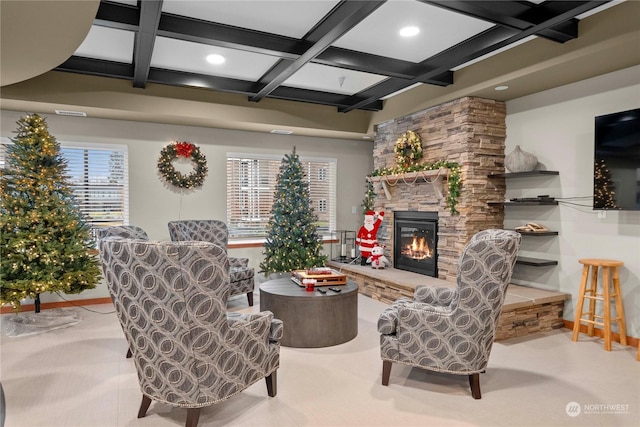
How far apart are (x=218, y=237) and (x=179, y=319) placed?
3335 millimetres

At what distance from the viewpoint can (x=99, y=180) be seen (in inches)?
216

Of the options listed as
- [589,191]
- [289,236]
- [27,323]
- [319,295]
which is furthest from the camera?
[289,236]

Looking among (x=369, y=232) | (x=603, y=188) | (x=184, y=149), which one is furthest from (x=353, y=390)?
(x=184, y=149)

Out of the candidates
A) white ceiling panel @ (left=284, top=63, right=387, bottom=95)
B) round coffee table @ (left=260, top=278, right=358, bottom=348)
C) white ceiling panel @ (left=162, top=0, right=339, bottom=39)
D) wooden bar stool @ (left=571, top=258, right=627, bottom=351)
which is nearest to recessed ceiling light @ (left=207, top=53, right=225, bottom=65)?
white ceiling panel @ (left=162, top=0, right=339, bottom=39)

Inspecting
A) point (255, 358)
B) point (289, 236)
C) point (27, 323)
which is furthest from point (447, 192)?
point (27, 323)

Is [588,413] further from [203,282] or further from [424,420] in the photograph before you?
[203,282]

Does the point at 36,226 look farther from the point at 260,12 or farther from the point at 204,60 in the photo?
the point at 260,12

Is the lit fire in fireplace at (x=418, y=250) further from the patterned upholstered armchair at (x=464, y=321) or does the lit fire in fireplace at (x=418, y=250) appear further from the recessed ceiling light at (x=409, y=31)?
the recessed ceiling light at (x=409, y=31)

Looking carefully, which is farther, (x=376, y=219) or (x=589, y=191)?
(x=376, y=219)

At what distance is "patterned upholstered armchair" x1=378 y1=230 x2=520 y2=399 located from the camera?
258 cm

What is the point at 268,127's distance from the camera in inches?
233

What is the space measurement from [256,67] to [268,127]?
1407 millimetres

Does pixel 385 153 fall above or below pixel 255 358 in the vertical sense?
above

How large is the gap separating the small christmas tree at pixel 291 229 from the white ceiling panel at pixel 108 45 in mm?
2502
